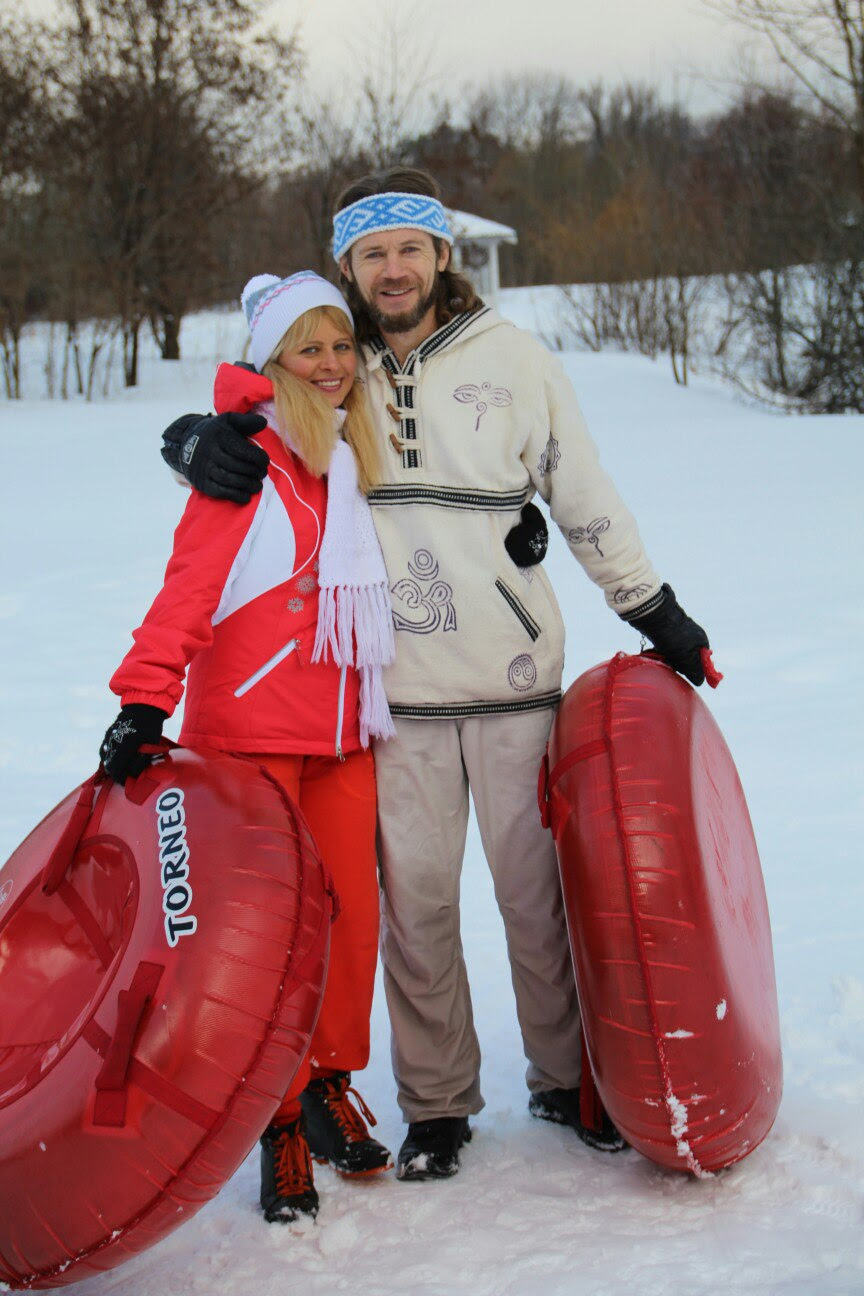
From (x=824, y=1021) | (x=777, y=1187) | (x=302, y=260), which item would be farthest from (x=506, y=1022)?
(x=302, y=260)

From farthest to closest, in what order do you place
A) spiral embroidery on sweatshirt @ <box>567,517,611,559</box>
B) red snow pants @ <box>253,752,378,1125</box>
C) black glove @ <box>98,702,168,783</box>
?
spiral embroidery on sweatshirt @ <box>567,517,611,559</box>
red snow pants @ <box>253,752,378,1125</box>
black glove @ <box>98,702,168,783</box>

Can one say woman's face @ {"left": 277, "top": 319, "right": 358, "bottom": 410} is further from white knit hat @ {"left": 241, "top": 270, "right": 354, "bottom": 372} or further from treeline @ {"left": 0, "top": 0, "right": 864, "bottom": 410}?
treeline @ {"left": 0, "top": 0, "right": 864, "bottom": 410}

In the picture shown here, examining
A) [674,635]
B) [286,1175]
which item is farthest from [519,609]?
[286,1175]

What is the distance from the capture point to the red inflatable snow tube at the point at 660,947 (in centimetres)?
209

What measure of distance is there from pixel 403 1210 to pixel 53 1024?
74 cm

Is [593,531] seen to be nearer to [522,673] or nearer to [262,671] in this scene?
[522,673]

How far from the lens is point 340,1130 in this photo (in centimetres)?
250

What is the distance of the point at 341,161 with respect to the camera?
17.8 metres

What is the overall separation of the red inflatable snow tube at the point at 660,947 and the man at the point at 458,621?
0.95 ft

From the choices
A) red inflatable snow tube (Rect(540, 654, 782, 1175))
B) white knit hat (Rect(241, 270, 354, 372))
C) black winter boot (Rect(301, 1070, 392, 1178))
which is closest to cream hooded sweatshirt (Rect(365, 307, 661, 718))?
white knit hat (Rect(241, 270, 354, 372))

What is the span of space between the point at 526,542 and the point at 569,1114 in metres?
1.21

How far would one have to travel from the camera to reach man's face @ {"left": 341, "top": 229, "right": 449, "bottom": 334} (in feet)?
8.32

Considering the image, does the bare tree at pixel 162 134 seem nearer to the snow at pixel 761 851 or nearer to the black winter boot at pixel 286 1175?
the snow at pixel 761 851

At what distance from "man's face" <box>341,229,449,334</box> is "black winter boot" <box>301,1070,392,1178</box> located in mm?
1556
